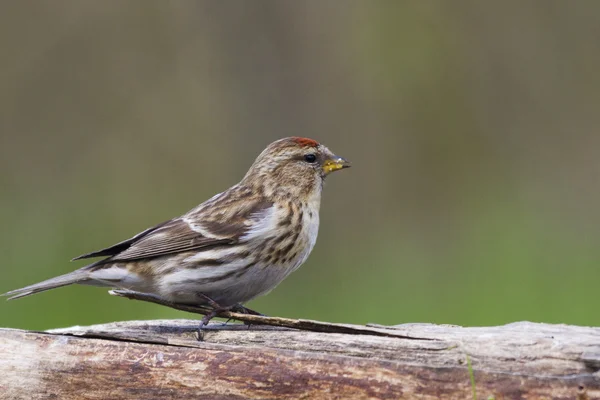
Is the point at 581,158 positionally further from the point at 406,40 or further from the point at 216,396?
the point at 216,396

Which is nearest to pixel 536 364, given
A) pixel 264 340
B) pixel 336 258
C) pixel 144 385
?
pixel 264 340

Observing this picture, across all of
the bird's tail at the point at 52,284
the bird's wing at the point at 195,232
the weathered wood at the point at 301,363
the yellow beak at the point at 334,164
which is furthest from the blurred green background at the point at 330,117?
the weathered wood at the point at 301,363

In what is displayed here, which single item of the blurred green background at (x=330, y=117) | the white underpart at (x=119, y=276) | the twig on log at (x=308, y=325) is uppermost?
the blurred green background at (x=330, y=117)

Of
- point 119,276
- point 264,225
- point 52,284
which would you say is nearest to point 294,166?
point 264,225

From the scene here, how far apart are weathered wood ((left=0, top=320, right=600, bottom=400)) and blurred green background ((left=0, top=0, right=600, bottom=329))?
4.25 metres

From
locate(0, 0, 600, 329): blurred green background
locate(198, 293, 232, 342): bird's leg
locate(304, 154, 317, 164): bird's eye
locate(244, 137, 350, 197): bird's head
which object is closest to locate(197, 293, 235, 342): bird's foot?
locate(198, 293, 232, 342): bird's leg

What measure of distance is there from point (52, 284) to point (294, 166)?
131cm

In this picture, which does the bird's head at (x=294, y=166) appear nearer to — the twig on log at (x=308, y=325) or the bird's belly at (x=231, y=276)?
the bird's belly at (x=231, y=276)

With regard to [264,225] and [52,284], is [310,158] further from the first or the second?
[52,284]

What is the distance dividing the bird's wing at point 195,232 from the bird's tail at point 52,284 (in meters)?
0.09

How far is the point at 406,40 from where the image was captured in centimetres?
1000

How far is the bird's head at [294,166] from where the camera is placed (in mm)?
5230

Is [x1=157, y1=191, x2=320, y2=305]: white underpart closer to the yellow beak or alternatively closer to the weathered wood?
the weathered wood

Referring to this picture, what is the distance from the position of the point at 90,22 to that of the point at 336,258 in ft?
10.7
